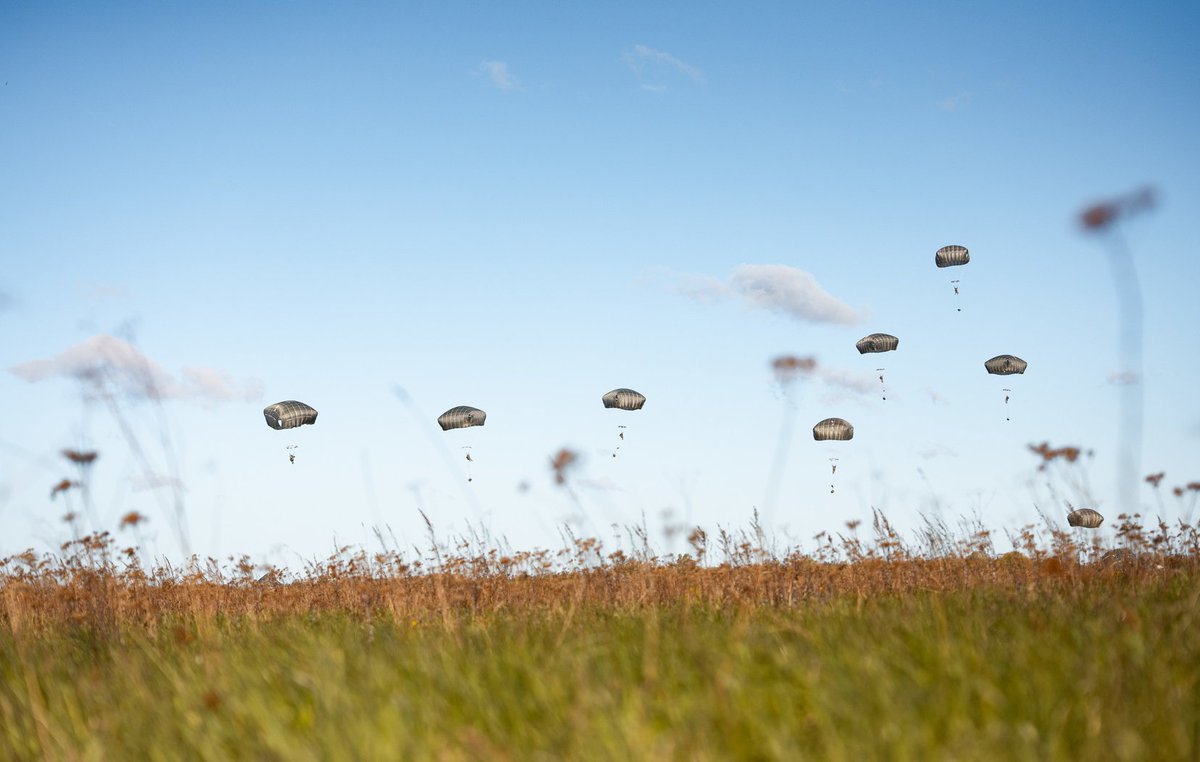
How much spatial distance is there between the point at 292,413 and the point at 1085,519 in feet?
82.1

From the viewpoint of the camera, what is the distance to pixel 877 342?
108 feet

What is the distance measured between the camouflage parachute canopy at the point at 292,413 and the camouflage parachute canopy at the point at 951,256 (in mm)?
21835

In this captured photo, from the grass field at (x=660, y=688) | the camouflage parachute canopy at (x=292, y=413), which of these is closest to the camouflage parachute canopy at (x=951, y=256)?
the camouflage parachute canopy at (x=292, y=413)

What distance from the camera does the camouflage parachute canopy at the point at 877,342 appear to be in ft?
108

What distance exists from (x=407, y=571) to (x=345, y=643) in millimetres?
6385

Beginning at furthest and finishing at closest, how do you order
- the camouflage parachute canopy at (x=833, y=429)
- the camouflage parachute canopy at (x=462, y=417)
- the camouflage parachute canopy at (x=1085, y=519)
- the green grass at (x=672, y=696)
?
1. the camouflage parachute canopy at (x=462, y=417)
2. the camouflage parachute canopy at (x=833, y=429)
3. the camouflage parachute canopy at (x=1085, y=519)
4. the green grass at (x=672, y=696)

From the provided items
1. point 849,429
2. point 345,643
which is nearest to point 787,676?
point 345,643

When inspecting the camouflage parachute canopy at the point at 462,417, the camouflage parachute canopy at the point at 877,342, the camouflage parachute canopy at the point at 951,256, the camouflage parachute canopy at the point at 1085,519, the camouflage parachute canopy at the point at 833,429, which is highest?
the camouflage parachute canopy at the point at 951,256

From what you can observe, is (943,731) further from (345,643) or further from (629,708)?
(345,643)

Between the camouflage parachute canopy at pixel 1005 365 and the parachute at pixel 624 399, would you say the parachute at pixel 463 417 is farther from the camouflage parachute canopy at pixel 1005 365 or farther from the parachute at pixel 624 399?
the camouflage parachute canopy at pixel 1005 365

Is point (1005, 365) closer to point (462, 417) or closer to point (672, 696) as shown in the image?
point (462, 417)

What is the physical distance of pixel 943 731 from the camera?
2977 mm

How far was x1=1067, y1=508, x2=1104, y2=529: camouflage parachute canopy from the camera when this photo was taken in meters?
9.90

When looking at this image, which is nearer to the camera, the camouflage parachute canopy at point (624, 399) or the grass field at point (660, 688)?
the grass field at point (660, 688)
